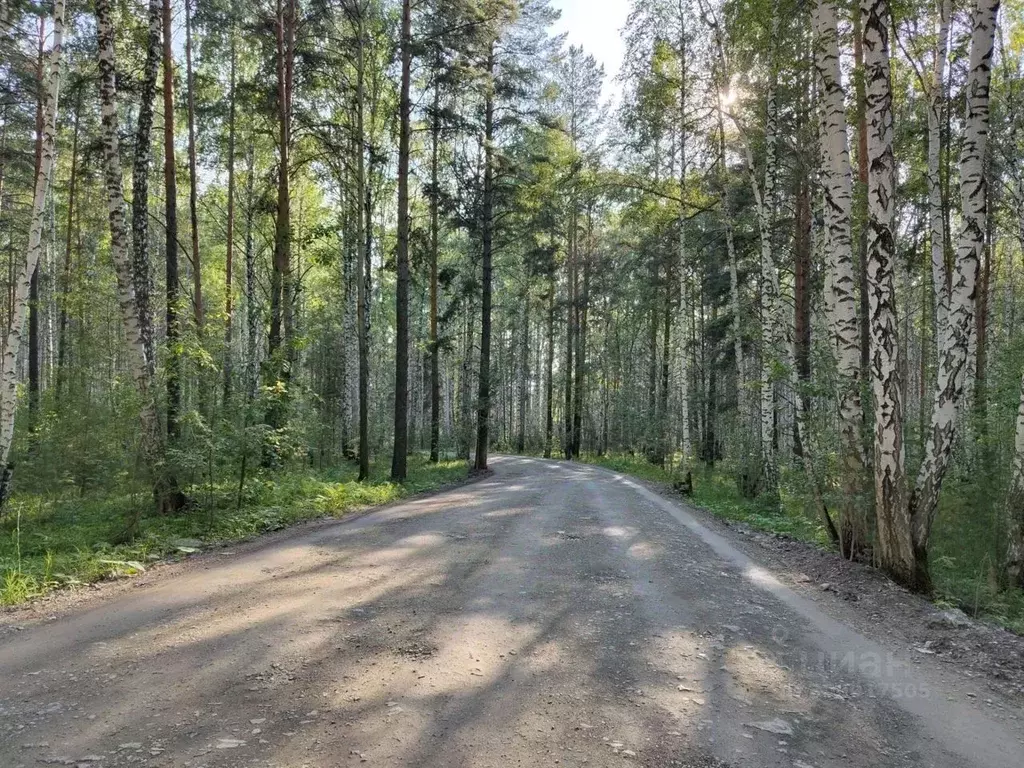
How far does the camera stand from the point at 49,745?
2.88m

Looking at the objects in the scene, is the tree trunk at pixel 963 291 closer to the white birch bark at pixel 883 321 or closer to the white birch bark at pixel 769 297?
the white birch bark at pixel 883 321

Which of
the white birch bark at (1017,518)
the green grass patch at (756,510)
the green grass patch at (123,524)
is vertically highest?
the white birch bark at (1017,518)

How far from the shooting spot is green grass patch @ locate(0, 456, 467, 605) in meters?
6.13

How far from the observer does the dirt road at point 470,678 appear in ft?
9.66

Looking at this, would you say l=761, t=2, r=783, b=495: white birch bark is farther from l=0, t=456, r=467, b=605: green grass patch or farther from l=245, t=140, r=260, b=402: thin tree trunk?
l=245, t=140, r=260, b=402: thin tree trunk

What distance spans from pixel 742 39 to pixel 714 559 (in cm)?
896

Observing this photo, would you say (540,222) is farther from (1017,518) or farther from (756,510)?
(1017,518)

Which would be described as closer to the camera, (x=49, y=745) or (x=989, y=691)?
(x=49, y=745)

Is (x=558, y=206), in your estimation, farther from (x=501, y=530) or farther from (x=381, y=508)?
(x=501, y=530)

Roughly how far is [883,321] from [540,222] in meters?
17.3

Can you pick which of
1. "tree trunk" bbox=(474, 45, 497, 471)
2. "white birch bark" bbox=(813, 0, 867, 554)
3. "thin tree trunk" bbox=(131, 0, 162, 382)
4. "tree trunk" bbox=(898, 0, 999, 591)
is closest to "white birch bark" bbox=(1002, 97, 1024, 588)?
"tree trunk" bbox=(898, 0, 999, 591)

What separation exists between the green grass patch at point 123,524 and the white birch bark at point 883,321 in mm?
8140

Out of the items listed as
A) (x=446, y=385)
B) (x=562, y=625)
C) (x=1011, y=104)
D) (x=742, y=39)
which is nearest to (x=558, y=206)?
(x=742, y=39)

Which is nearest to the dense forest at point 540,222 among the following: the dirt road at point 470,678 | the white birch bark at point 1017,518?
the white birch bark at point 1017,518
